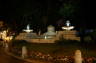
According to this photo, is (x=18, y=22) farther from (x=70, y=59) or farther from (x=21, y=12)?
(x=70, y=59)

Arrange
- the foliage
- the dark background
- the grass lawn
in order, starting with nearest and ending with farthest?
the grass lawn < the foliage < the dark background

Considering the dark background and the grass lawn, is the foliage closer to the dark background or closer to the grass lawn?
the dark background

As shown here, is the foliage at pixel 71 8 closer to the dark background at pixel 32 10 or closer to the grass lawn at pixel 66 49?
the dark background at pixel 32 10

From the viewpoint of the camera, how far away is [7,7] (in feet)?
125

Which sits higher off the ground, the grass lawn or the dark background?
the dark background

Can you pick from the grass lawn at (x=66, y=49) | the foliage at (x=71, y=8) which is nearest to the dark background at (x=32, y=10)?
the foliage at (x=71, y=8)

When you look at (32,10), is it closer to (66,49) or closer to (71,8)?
(71,8)

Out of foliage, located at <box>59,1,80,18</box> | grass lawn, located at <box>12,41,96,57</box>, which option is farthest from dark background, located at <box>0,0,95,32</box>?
grass lawn, located at <box>12,41,96,57</box>

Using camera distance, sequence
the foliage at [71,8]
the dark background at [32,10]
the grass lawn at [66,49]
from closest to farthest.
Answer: the grass lawn at [66,49] < the foliage at [71,8] < the dark background at [32,10]

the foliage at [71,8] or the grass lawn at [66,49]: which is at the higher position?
the foliage at [71,8]

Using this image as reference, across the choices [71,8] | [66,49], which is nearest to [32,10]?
[71,8]

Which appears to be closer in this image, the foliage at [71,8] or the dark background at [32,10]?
the foliage at [71,8]

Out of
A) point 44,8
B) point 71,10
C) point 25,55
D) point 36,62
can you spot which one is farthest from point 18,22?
point 36,62

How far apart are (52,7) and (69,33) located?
5.90 metres
